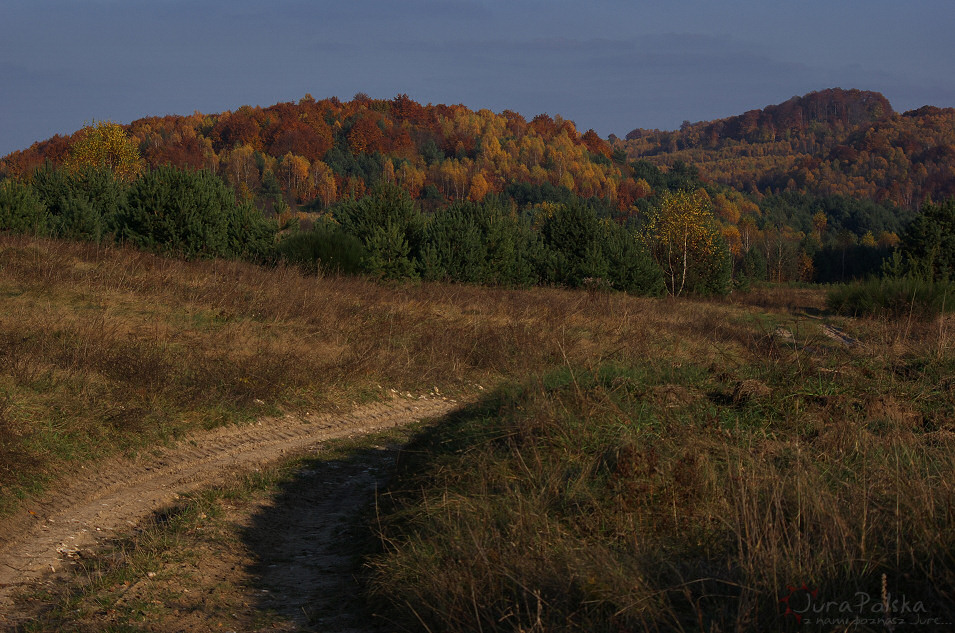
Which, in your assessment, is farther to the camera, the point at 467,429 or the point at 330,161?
the point at 330,161

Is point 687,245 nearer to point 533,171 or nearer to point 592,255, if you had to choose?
point 592,255

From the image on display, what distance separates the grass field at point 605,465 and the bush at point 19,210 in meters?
12.0

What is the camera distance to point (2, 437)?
260 inches

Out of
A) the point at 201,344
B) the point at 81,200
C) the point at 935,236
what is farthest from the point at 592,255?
the point at 201,344

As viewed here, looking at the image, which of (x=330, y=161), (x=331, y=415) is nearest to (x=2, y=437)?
(x=331, y=415)

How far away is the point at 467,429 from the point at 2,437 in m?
4.26

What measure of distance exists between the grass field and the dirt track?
0.25 meters

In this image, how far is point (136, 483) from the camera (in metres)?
6.95

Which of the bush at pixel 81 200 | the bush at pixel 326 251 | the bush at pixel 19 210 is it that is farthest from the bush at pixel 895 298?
the bush at pixel 19 210

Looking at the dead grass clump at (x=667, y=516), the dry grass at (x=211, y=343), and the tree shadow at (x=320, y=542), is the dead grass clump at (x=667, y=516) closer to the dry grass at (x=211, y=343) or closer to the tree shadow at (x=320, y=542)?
the tree shadow at (x=320, y=542)

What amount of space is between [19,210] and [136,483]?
64.1 ft

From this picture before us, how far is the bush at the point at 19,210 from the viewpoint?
862 inches

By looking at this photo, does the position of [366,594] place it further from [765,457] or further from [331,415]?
[331,415]

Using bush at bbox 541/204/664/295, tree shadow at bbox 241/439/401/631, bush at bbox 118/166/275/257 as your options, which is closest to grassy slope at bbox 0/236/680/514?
tree shadow at bbox 241/439/401/631
